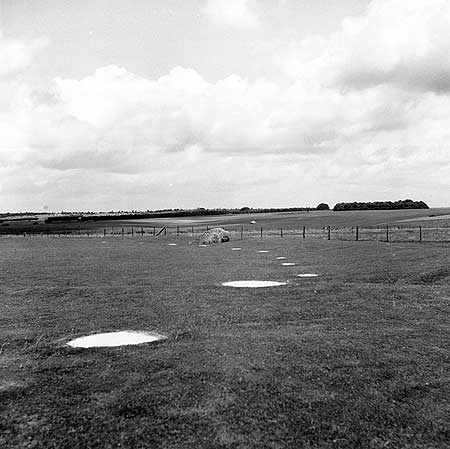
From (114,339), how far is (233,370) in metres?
3.56

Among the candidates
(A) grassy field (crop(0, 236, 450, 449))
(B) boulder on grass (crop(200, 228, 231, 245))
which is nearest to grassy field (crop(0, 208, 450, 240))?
(B) boulder on grass (crop(200, 228, 231, 245))

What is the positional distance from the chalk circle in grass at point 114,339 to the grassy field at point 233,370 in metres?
0.37

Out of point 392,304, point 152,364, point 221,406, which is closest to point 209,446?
point 221,406

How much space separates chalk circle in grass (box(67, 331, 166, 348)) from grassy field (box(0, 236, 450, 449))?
37 centimetres

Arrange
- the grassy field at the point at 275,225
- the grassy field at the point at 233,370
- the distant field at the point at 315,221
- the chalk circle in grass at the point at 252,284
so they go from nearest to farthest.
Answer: the grassy field at the point at 233,370 < the chalk circle in grass at the point at 252,284 < the grassy field at the point at 275,225 < the distant field at the point at 315,221

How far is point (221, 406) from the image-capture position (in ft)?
22.6

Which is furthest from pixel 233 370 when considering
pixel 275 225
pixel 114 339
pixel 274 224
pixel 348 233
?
pixel 274 224

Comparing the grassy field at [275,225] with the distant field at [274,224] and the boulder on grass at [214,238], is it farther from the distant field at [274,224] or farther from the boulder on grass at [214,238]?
the boulder on grass at [214,238]

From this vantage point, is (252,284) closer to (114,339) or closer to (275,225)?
(114,339)

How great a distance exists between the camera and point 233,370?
8.42 metres

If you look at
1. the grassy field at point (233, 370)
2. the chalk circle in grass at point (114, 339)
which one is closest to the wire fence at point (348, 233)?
the grassy field at point (233, 370)

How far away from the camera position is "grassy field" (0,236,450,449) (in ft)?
20.2

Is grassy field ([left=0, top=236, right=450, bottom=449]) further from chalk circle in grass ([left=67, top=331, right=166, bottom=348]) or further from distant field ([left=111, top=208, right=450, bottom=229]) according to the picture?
distant field ([left=111, top=208, right=450, bottom=229])

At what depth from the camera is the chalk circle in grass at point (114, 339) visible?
10.4 m
